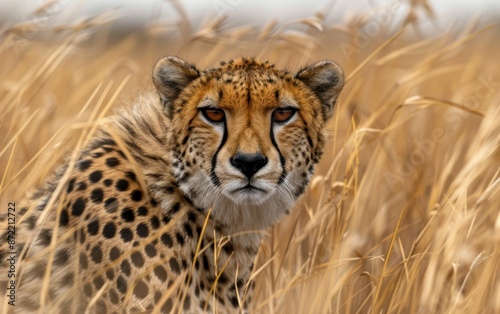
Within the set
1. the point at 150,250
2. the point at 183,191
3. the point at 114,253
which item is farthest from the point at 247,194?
the point at 114,253

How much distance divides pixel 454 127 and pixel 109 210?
2321mm

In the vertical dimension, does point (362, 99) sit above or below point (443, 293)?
above

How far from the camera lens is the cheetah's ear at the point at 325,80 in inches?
135

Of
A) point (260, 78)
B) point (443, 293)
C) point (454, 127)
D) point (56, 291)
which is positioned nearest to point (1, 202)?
point (56, 291)

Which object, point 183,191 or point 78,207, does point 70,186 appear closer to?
point 78,207

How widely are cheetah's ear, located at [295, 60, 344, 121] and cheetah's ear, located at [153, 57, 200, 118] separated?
42 centimetres

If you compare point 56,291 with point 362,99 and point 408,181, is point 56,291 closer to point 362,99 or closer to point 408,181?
point 408,181

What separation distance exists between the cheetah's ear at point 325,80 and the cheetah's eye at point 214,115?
414mm

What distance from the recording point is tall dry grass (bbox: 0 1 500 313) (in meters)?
3.05

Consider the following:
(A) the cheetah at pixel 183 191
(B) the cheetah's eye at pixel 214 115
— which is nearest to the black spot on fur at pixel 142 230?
(A) the cheetah at pixel 183 191

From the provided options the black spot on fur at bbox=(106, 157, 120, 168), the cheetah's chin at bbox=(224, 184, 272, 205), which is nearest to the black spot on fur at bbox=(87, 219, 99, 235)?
the black spot on fur at bbox=(106, 157, 120, 168)

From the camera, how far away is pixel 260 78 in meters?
3.20

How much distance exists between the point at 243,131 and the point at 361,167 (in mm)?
2135

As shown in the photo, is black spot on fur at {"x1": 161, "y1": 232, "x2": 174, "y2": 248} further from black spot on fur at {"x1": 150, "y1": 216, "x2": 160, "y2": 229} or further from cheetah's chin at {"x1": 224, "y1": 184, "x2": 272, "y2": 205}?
cheetah's chin at {"x1": 224, "y1": 184, "x2": 272, "y2": 205}
